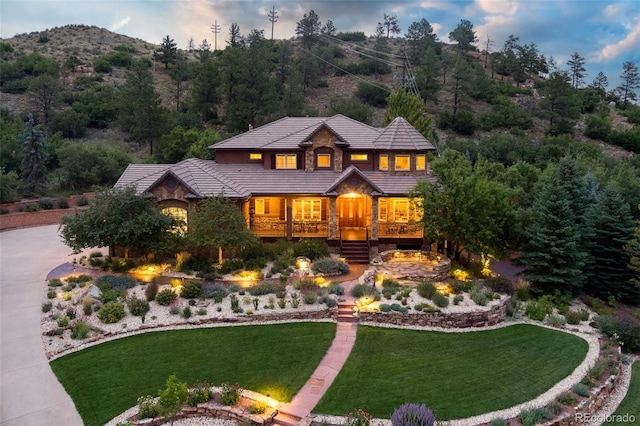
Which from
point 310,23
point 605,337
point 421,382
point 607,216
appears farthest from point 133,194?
point 310,23

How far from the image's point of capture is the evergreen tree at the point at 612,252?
68.3 feet

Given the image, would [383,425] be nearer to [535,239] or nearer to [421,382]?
[421,382]

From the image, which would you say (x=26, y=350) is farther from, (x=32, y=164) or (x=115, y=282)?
(x=32, y=164)

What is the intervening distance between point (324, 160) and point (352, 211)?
147 inches

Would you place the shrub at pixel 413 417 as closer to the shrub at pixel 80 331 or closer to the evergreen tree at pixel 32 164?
the shrub at pixel 80 331

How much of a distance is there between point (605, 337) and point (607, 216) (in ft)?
24.2

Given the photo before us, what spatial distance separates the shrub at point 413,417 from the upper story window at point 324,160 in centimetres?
1908

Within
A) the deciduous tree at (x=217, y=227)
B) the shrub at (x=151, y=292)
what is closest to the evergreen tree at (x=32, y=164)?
the deciduous tree at (x=217, y=227)

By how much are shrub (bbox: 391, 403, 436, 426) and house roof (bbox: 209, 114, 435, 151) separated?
748 inches

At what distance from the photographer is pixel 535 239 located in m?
20.5

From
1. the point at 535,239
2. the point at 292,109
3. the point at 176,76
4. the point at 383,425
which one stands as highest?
the point at 176,76

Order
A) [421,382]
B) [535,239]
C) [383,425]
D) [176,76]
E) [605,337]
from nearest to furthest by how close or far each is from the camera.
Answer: [383,425] → [421,382] → [605,337] → [535,239] → [176,76]

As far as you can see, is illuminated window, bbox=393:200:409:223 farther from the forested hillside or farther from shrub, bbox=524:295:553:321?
the forested hillside

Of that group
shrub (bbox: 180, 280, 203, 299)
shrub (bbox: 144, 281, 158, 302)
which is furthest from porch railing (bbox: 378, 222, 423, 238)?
shrub (bbox: 144, 281, 158, 302)
